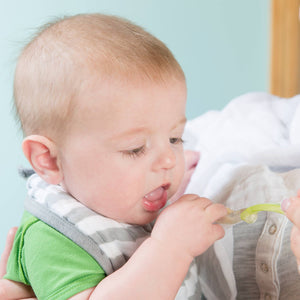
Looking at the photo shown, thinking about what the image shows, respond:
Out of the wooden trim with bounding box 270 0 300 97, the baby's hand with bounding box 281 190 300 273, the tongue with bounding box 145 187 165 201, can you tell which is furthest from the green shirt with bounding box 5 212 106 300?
the wooden trim with bounding box 270 0 300 97

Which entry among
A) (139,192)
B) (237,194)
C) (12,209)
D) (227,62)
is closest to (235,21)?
(227,62)

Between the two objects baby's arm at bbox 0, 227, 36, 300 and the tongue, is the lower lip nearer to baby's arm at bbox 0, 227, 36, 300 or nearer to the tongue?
the tongue

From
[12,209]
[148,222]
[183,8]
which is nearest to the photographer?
[148,222]

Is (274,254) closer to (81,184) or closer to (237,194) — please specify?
(237,194)

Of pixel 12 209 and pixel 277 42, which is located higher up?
pixel 277 42

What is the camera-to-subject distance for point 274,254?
0.66m

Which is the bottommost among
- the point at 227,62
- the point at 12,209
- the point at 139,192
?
the point at 12,209

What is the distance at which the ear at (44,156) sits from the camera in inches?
25.3

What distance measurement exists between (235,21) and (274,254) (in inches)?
56.9

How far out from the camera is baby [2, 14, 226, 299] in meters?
0.60

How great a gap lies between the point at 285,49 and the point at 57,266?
1.52 meters

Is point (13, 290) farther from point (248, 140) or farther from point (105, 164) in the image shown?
point (248, 140)

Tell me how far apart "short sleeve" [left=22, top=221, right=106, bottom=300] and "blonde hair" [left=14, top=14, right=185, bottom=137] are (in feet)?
0.46

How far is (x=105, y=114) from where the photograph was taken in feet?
2.00
